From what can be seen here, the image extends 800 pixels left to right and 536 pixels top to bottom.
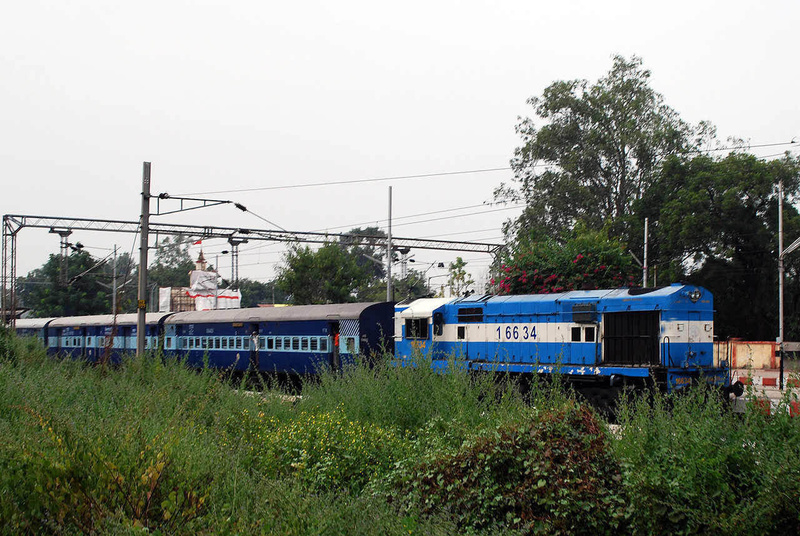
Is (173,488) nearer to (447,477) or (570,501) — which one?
(447,477)

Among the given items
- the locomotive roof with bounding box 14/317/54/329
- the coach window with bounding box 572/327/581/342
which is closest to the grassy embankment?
the coach window with bounding box 572/327/581/342

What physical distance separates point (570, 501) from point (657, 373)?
30.7 ft

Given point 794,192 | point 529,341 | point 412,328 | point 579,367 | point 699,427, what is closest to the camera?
point 699,427

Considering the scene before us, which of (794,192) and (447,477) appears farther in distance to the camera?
(794,192)

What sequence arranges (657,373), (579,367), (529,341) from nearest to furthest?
(657,373) < (579,367) < (529,341)

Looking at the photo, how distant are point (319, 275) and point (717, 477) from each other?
40.4m

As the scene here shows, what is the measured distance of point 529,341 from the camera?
17.6 metres

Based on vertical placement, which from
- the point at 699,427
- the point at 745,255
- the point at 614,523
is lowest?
the point at 614,523

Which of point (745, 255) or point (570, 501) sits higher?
point (745, 255)

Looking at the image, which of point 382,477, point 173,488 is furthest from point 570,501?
point 173,488

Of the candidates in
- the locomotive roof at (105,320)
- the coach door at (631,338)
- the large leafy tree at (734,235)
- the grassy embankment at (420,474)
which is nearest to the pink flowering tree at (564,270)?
the coach door at (631,338)

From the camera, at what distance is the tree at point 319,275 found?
45.3 metres

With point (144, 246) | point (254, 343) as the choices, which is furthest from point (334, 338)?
point (144, 246)

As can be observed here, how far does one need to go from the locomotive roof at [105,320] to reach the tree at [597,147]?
959 inches
